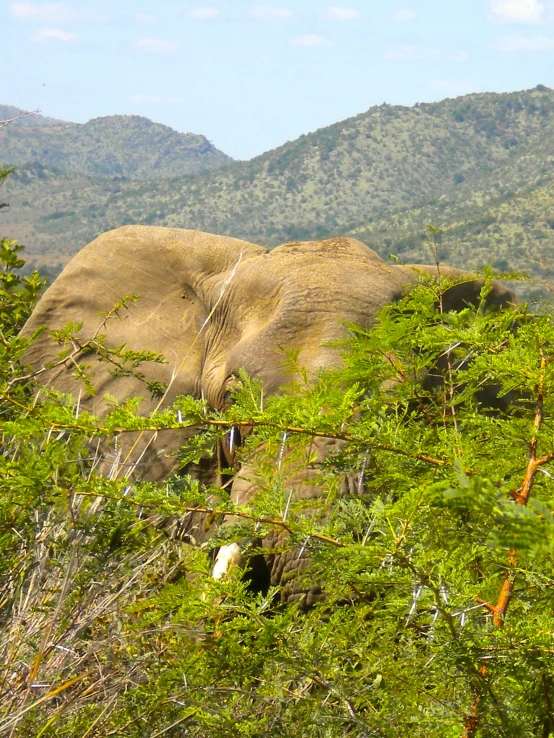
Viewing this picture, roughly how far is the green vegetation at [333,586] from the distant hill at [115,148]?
518 feet

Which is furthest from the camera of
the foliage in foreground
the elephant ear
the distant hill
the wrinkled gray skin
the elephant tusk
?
the distant hill

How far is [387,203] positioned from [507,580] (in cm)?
7561

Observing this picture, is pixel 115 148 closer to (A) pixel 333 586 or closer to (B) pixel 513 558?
(A) pixel 333 586

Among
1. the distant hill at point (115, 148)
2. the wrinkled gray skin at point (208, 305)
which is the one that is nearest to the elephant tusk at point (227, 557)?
the wrinkled gray skin at point (208, 305)

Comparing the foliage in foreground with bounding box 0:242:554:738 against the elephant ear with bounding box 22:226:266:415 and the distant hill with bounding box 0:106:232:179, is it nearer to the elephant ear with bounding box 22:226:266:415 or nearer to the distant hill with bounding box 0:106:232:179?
the elephant ear with bounding box 22:226:266:415

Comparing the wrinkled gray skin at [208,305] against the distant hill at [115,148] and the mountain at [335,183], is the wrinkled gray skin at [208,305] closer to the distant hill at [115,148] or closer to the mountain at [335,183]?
the mountain at [335,183]

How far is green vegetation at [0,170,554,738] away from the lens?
1.80 m

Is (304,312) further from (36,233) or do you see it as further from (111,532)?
(36,233)

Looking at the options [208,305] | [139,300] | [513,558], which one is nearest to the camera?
[513,558]

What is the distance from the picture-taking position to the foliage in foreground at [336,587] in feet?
5.91

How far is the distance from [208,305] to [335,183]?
74821mm

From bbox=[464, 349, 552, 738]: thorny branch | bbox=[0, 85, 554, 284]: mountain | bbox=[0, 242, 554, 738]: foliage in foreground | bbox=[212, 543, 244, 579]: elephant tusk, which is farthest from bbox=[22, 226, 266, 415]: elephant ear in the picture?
bbox=[0, 85, 554, 284]: mountain

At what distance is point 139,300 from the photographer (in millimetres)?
6062

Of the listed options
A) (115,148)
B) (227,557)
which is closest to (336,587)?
(227,557)
